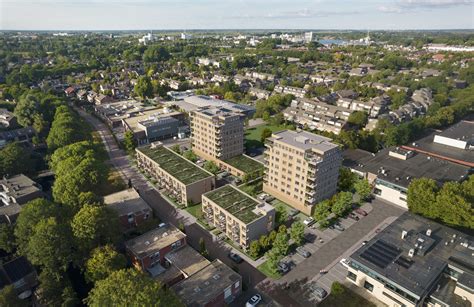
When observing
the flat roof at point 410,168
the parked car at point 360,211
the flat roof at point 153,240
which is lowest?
the parked car at point 360,211

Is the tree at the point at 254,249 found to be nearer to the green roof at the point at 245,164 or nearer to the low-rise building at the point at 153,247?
the low-rise building at the point at 153,247

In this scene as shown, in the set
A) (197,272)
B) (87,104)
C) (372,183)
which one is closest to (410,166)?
(372,183)

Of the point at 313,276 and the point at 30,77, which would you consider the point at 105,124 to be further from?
the point at 313,276

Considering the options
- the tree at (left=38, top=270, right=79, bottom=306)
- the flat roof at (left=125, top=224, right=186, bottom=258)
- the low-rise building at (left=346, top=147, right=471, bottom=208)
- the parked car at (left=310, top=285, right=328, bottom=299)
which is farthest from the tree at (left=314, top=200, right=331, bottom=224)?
the tree at (left=38, top=270, right=79, bottom=306)

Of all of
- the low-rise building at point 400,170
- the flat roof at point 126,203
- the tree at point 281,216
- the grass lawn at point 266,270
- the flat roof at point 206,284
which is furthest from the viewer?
the low-rise building at point 400,170

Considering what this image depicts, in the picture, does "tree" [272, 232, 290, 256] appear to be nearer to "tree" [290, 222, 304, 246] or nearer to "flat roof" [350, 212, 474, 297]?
"tree" [290, 222, 304, 246]

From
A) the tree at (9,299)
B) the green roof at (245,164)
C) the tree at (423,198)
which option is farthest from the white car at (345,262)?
the tree at (9,299)
